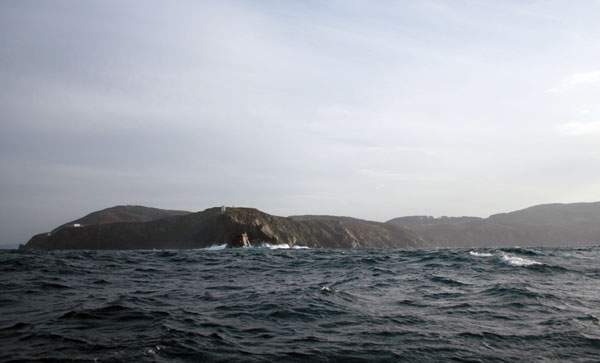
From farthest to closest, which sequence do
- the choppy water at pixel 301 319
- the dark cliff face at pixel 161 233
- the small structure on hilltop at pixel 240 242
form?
the dark cliff face at pixel 161 233, the small structure on hilltop at pixel 240 242, the choppy water at pixel 301 319

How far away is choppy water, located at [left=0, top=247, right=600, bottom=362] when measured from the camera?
27.9 feet

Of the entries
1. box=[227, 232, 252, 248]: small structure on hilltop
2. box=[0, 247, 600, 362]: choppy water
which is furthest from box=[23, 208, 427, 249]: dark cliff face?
box=[0, 247, 600, 362]: choppy water

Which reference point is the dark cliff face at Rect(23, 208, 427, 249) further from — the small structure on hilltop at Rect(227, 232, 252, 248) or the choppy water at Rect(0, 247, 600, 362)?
the choppy water at Rect(0, 247, 600, 362)

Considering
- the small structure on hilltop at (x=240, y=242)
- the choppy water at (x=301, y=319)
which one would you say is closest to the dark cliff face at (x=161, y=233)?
the small structure on hilltop at (x=240, y=242)

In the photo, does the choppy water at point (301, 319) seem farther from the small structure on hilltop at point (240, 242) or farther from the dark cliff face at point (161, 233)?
the dark cliff face at point (161, 233)

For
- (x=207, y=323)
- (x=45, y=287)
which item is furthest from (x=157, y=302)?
(x=45, y=287)

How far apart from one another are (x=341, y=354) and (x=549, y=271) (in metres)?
21.7

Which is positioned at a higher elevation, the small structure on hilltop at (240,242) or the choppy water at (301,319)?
the choppy water at (301,319)

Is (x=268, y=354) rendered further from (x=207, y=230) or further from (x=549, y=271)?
(x=207, y=230)

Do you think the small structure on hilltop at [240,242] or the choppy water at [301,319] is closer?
the choppy water at [301,319]

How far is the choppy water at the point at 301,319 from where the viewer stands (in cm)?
851

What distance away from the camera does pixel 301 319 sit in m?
12.1

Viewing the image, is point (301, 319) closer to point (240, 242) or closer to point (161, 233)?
point (240, 242)

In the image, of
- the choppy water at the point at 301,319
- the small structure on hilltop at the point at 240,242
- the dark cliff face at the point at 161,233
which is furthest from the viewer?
the dark cliff face at the point at 161,233
